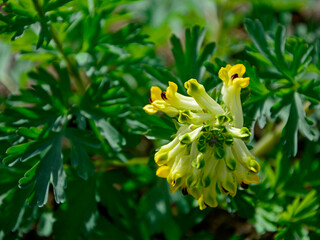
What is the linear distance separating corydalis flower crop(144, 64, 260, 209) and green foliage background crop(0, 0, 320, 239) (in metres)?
0.21

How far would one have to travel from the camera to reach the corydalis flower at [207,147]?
184 centimetres

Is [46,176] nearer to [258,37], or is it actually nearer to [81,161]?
[81,161]

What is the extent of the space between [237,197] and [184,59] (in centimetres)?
104

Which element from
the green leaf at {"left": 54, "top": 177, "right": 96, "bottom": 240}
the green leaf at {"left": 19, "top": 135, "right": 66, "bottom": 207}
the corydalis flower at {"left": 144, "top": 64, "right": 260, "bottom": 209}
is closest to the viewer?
the corydalis flower at {"left": 144, "top": 64, "right": 260, "bottom": 209}

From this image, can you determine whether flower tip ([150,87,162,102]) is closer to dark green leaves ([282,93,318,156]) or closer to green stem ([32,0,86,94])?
dark green leaves ([282,93,318,156])

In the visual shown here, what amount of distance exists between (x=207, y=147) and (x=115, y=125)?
3.76 feet

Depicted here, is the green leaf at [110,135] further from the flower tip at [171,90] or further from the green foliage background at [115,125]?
the flower tip at [171,90]

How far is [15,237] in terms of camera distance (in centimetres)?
275

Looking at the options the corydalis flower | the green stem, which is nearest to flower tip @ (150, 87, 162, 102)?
the corydalis flower

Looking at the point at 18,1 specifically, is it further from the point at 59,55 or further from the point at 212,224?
the point at 212,224

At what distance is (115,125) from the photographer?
288cm

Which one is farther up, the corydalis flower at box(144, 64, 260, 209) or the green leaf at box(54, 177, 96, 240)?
the corydalis flower at box(144, 64, 260, 209)

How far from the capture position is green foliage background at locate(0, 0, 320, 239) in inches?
91.8

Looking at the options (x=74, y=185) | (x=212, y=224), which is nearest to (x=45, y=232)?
(x=74, y=185)
